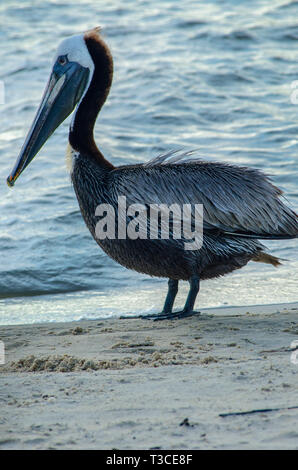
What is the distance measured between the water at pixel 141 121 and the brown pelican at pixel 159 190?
77 cm

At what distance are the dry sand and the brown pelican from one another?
53 cm

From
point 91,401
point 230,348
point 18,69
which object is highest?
point 18,69

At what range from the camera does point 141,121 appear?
39.4 feet

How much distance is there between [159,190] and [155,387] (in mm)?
2154

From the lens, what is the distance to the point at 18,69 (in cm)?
1427

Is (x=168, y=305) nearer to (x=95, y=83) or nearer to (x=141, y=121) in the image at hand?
(x=95, y=83)

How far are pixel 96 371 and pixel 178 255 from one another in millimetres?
1612

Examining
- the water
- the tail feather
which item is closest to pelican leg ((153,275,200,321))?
the tail feather

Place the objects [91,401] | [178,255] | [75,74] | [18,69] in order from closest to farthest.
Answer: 1. [91,401]
2. [178,255]
3. [75,74]
4. [18,69]

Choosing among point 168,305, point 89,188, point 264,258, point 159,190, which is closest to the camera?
point 159,190

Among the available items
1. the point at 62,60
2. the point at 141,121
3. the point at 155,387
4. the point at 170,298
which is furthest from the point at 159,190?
the point at 141,121

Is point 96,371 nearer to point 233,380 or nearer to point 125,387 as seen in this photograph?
point 125,387

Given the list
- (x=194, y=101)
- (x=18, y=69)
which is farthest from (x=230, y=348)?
(x=18, y=69)

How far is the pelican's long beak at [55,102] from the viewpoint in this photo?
6.13 meters
